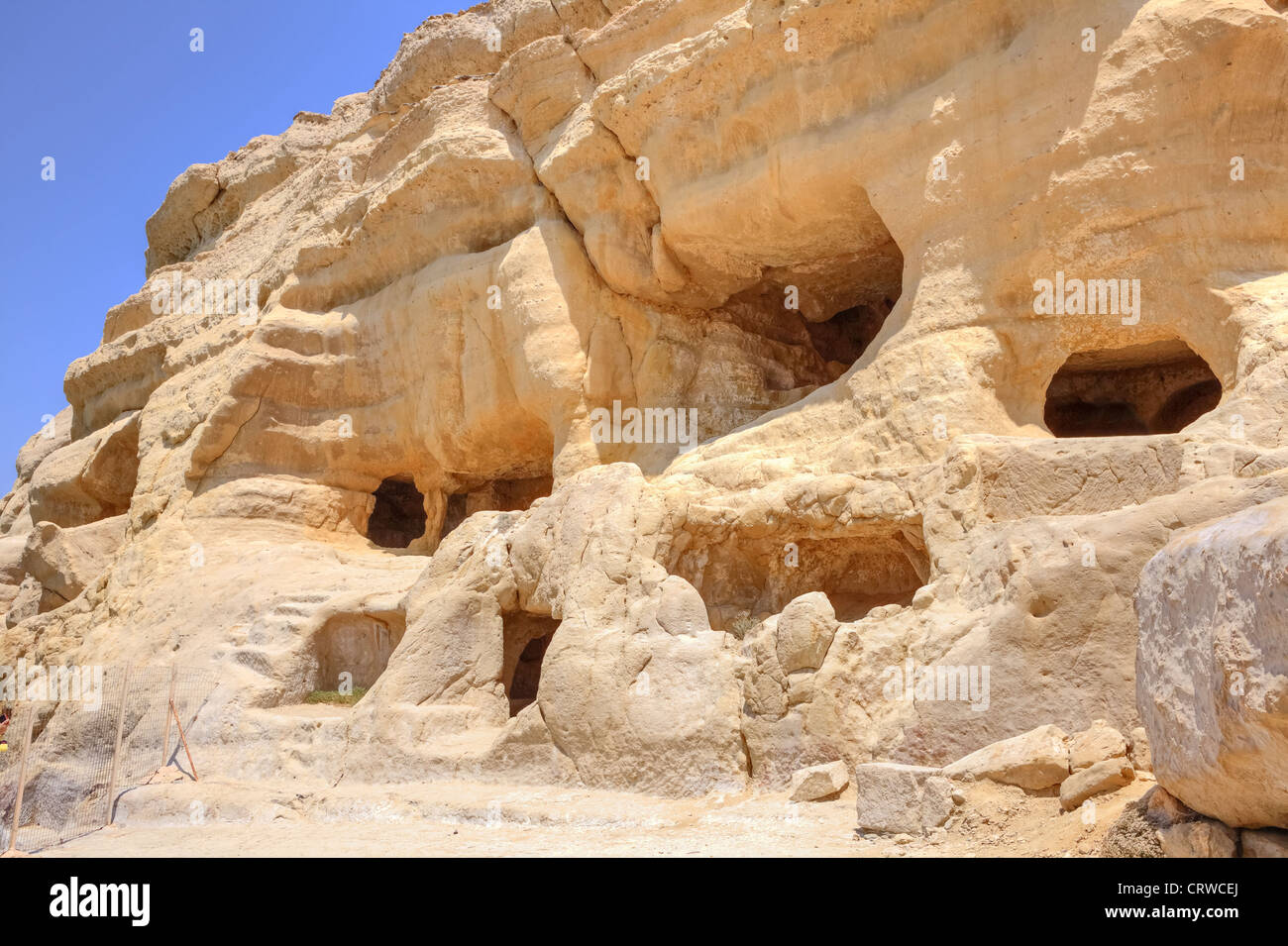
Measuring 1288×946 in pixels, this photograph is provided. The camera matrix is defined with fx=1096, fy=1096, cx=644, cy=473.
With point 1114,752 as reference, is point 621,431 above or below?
above

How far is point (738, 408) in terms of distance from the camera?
42.2 ft

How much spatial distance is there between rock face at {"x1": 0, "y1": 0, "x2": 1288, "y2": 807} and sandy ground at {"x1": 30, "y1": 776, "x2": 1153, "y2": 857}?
1.21 feet

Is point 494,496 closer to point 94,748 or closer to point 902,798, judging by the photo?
point 94,748

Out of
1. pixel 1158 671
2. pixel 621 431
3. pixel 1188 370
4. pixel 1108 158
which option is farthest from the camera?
pixel 621 431

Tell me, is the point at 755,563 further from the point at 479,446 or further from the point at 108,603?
the point at 108,603

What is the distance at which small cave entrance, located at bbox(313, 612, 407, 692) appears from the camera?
11656 mm

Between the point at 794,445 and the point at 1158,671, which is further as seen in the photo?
the point at 794,445

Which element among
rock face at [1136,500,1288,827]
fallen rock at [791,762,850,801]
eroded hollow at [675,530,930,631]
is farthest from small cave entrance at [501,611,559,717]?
rock face at [1136,500,1288,827]

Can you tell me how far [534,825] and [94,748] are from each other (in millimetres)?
6120

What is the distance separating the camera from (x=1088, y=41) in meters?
8.75

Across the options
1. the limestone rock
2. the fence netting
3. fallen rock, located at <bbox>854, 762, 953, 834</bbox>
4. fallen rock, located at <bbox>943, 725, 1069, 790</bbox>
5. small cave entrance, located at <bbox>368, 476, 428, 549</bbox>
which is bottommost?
the fence netting

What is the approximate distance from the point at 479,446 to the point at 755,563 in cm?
610

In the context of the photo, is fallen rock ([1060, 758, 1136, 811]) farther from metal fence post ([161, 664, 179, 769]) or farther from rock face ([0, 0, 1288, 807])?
metal fence post ([161, 664, 179, 769])

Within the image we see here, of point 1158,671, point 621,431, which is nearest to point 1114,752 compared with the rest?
point 1158,671
